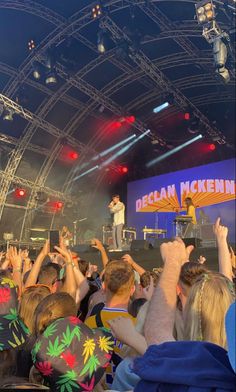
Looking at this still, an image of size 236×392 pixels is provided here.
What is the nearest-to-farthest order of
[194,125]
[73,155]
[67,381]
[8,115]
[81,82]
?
[67,381]
[8,115]
[81,82]
[194,125]
[73,155]

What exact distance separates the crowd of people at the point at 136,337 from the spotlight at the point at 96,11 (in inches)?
354

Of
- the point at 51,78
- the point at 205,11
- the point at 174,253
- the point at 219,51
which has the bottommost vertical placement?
the point at 174,253

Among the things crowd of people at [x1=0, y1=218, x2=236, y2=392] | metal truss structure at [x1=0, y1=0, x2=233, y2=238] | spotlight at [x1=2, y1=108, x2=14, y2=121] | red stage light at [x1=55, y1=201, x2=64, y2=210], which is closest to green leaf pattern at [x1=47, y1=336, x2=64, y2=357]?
crowd of people at [x1=0, y1=218, x2=236, y2=392]

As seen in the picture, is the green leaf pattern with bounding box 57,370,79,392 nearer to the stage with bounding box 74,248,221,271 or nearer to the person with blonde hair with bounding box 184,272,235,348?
the person with blonde hair with bounding box 184,272,235,348

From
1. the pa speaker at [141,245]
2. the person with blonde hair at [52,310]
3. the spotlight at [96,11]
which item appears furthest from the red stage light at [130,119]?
the person with blonde hair at [52,310]

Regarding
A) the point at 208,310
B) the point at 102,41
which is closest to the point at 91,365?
the point at 208,310

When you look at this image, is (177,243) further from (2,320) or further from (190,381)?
(2,320)

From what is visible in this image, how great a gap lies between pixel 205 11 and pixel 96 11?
3215 millimetres

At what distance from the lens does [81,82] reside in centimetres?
1338

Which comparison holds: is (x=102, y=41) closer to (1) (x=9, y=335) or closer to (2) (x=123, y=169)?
(2) (x=123, y=169)

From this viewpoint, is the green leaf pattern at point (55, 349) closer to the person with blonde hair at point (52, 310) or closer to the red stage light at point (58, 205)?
the person with blonde hair at point (52, 310)

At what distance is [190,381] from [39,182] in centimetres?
1485

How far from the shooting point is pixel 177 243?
58.6 inches

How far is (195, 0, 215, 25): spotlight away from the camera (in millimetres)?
8034
